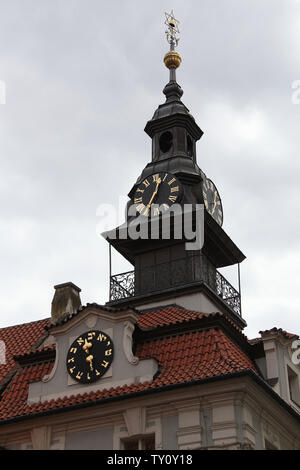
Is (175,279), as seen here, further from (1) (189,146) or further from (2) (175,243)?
(1) (189,146)

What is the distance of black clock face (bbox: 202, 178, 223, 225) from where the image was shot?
32.0 meters

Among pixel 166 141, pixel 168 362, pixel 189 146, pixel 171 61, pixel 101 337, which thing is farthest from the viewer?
pixel 171 61

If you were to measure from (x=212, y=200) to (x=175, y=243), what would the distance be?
302cm

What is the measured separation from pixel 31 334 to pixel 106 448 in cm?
862

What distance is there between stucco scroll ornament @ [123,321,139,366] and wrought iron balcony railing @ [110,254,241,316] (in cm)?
560

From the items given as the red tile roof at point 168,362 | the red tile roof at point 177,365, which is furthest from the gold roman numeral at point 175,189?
the red tile roof at point 177,365

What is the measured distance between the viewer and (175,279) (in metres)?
29.7

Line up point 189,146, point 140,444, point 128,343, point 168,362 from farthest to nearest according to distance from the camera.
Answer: point 189,146, point 128,343, point 168,362, point 140,444

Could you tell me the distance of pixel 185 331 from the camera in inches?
931

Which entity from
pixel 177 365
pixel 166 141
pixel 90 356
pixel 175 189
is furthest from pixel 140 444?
pixel 166 141

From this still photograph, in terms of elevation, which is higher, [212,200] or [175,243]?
Result: [212,200]

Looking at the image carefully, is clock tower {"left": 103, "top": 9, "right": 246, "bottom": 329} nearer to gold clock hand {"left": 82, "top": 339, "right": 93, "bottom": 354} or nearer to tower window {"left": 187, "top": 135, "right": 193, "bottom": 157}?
tower window {"left": 187, "top": 135, "right": 193, "bottom": 157}
